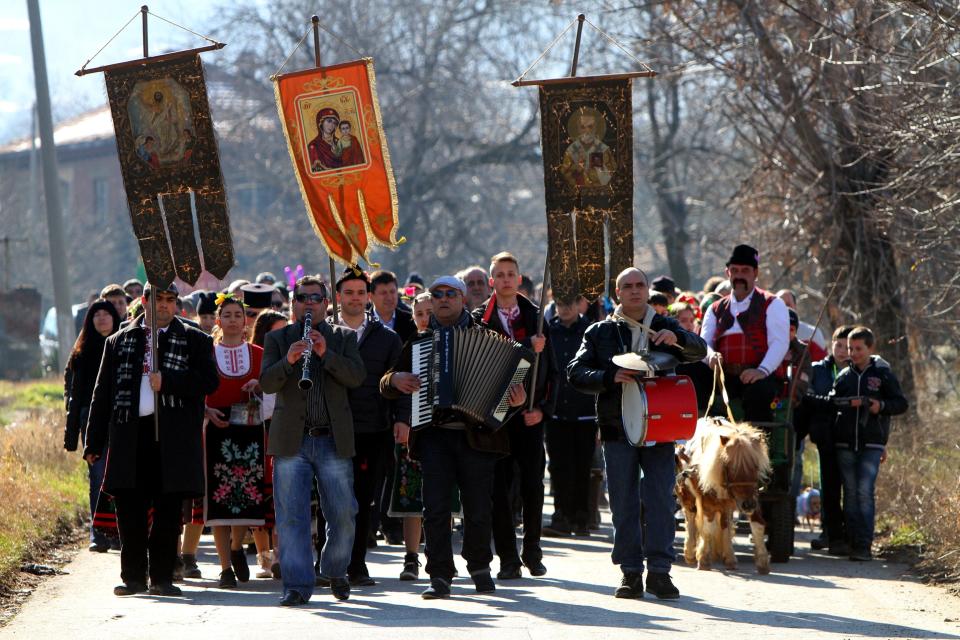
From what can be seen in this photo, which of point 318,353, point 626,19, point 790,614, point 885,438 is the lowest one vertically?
point 790,614

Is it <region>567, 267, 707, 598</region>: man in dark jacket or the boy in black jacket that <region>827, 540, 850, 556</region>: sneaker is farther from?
<region>567, 267, 707, 598</region>: man in dark jacket

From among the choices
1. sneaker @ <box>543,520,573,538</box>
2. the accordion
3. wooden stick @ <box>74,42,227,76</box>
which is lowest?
sneaker @ <box>543,520,573,538</box>

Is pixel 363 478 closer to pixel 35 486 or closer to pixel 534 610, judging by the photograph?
pixel 534 610

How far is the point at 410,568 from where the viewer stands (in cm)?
1130

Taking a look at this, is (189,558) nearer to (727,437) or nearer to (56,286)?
(727,437)

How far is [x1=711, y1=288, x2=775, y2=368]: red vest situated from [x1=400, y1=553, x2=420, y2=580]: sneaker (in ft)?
9.26

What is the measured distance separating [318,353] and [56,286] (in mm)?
13537

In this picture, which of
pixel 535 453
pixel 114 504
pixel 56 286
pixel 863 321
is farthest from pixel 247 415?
pixel 56 286

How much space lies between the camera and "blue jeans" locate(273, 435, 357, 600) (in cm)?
1006

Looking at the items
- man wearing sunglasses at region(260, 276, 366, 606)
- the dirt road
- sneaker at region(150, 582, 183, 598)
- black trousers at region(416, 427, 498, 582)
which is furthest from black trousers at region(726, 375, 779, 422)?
sneaker at region(150, 582, 183, 598)

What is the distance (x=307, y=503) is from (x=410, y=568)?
1423 millimetres

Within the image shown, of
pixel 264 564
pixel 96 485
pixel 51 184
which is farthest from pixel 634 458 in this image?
pixel 51 184

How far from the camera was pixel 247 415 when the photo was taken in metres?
11.2

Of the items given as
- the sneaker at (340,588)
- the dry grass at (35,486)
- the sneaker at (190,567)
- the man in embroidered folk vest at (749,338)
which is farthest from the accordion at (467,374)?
the dry grass at (35,486)
